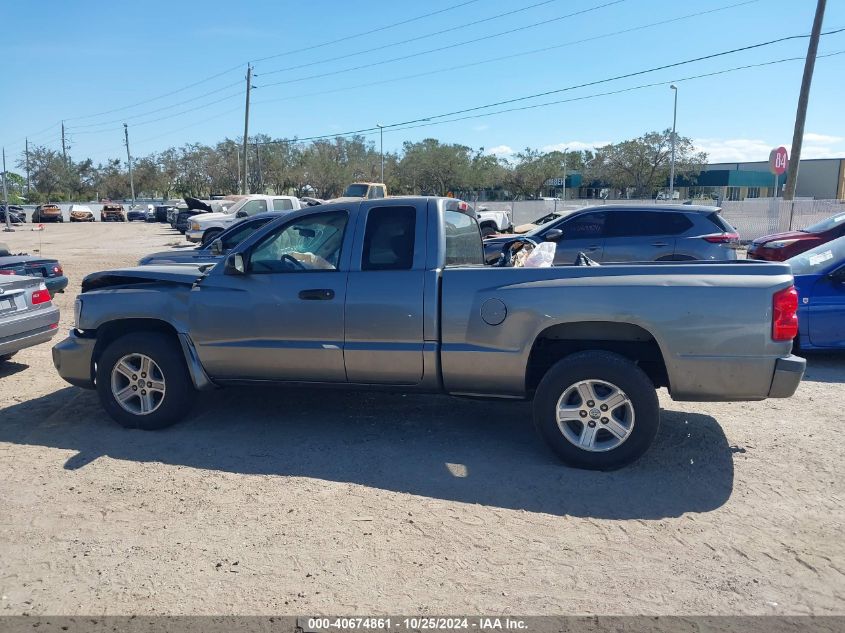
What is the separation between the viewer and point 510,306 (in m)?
4.86

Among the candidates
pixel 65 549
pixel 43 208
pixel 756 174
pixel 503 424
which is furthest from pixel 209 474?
pixel 756 174

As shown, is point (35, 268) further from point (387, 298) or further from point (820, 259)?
point (820, 259)

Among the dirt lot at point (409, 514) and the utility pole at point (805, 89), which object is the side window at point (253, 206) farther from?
the dirt lot at point (409, 514)

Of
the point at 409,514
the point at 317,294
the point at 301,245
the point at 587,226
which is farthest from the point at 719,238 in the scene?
the point at 409,514

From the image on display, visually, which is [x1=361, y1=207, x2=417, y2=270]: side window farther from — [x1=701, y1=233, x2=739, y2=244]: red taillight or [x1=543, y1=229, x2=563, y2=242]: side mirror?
[x1=701, y1=233, x2=739, y2=244]: red taillight

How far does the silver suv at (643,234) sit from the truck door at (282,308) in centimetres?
531

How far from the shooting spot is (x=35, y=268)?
1148 centimetres

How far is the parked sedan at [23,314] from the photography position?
712cm

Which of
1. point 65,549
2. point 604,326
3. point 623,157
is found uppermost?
point 623,157

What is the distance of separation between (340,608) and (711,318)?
2.94m

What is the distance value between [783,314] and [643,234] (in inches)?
268

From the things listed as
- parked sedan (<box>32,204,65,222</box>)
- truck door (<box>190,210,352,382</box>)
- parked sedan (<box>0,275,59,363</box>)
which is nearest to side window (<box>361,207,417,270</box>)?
truck door (<box>190,210,352,382</box>)

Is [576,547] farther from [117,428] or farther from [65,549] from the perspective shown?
[117,428]

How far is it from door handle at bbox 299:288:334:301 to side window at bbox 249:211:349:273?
22 cm
